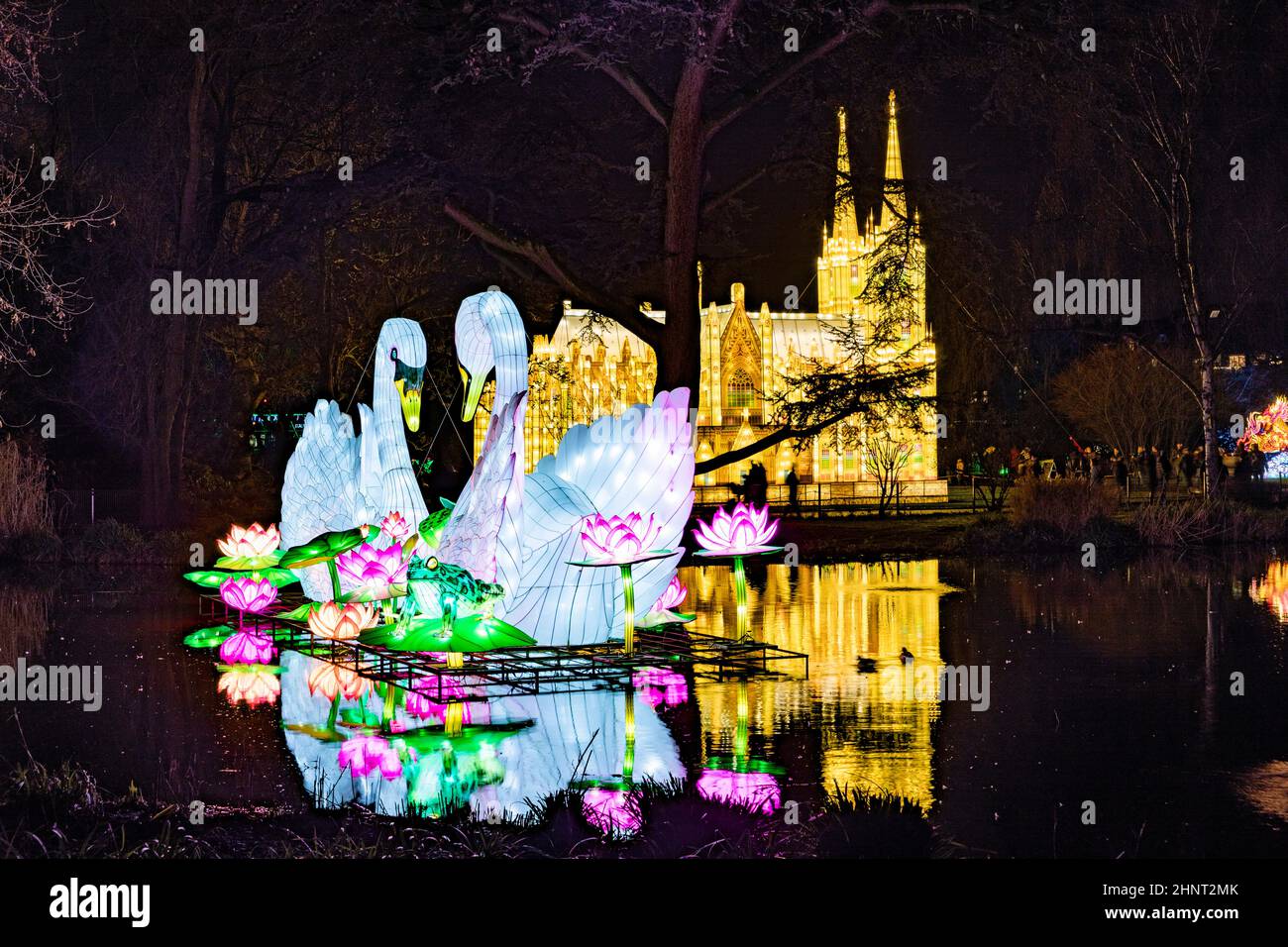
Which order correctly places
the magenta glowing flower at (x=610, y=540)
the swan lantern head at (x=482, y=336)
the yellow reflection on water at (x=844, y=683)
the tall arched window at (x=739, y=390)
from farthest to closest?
the tall arched window at (x=739, y=390) → the swan lantern head at (x=482, y=336) → the magenta glowing flower at (x=610, y=540) → the yellow reflection on water at (x=844, y=683)

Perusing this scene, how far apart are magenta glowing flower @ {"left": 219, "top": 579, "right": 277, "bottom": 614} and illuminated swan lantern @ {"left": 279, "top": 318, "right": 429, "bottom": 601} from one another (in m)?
0.50

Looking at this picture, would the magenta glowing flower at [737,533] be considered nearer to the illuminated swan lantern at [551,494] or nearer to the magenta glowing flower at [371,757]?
the illuminated swan lantern at [551,494]

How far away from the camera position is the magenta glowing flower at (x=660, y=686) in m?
13.4

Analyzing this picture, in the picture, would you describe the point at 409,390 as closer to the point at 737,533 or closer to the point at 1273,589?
the point at 737,533

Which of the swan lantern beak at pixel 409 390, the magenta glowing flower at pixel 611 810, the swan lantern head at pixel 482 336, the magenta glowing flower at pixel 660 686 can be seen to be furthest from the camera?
the swan lantern beak at pixel 409 390

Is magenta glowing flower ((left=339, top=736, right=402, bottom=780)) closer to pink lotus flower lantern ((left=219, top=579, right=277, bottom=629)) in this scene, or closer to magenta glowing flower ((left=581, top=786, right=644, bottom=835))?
magenta glowing flower ((left=581, top=786, right=644, bottom=835))

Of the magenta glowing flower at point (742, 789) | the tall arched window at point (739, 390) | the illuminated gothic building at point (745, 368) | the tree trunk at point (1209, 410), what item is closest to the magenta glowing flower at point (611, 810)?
the magenta glowing flower at point (742, 789)

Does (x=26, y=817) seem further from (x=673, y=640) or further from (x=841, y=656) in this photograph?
(x=841, y=656)

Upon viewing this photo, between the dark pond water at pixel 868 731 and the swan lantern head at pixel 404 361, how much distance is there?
3027 mm

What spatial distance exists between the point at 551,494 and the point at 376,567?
6.50 feet

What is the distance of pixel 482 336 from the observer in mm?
15289

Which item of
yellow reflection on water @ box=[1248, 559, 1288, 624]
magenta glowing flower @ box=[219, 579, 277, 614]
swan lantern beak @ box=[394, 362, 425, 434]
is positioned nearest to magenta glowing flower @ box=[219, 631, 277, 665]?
magenta glowing flower @ box=[219, 579, 277, 614]

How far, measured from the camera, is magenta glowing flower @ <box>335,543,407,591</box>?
606 inches

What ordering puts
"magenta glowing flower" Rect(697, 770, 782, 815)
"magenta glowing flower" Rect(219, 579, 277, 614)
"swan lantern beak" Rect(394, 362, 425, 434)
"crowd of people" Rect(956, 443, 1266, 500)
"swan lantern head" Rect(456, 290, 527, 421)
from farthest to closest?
1. "crowd of people" Rect(956, 443, 1266, 500)
2. "magenta glowing flower" Rect(219, 579, 277, 614)
3. "swan lantern beak" Rect(394, 362, 425, 434)
4. "swan lantern head" Rect(456, 290, 527, 421)
5. "magenta glowing flower" Rect(697, 770, 782, 815)
